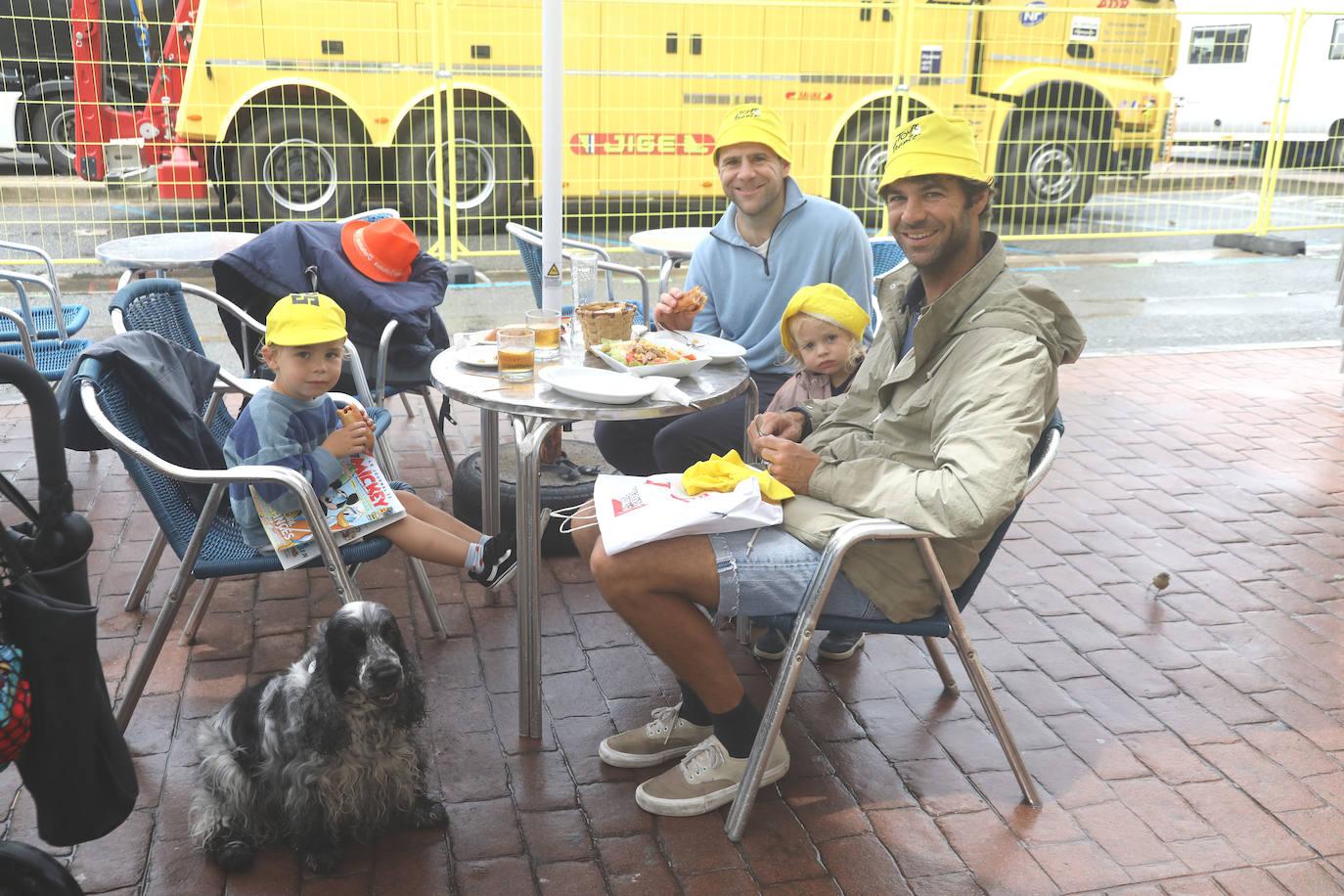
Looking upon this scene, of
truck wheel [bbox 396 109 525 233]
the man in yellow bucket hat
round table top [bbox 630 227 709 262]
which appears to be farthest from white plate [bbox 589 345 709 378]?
truck wheel [bbox 396 109 525 233]

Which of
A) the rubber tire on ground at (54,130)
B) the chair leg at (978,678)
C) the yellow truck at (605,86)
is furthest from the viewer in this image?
the rubber tire on ground at (54,130)

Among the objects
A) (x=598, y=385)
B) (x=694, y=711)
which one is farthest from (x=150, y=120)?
(x=694, y=711)

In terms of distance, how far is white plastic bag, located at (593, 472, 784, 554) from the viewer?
2.68 m

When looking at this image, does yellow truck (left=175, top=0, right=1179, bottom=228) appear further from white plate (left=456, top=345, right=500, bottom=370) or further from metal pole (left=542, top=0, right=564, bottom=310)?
white plate (left=456, top=345, right=500, bottom=370)

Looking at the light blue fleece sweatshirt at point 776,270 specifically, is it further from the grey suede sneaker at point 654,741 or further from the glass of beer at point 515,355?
the grey suede sneaker at point 654,741

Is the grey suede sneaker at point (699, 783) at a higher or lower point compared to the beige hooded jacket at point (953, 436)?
lower

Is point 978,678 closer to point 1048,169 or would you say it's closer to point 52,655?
point 52,655

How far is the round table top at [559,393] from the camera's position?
9.72 ft

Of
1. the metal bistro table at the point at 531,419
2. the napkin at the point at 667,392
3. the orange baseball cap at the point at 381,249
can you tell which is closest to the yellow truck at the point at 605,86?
the orange baseball cap at the point at 381,249

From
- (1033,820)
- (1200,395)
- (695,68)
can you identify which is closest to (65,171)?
(695,68)

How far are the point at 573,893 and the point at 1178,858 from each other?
1.46 m

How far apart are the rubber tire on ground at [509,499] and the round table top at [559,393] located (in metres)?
0.72

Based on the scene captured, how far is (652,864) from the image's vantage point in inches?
105

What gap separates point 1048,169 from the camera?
1140cm
